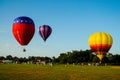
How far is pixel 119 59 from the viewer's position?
11788 centimetres

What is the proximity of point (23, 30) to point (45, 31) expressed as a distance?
15.6 m

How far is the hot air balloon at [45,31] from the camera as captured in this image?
175 ft

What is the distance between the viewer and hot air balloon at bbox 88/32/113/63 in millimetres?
54969

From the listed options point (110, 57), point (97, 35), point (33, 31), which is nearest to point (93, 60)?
point (110, 57)

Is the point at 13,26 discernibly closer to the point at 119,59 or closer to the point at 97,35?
the point at 97,35

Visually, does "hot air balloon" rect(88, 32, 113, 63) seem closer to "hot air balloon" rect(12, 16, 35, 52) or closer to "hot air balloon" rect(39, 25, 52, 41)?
"hot air balloon" rect(39, 25, 52, 41)

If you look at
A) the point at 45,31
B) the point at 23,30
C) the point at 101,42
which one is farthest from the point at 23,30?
the point at 101,42

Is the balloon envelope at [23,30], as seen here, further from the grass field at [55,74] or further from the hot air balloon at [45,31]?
the hot air balloon at [45,31]

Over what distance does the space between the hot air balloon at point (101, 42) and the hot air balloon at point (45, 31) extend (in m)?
9.60

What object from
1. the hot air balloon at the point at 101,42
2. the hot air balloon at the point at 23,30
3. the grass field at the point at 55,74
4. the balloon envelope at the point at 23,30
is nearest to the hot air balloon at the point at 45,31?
the hot air balloon at the point at 101,42

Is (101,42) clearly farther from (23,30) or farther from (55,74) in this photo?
(55,74)

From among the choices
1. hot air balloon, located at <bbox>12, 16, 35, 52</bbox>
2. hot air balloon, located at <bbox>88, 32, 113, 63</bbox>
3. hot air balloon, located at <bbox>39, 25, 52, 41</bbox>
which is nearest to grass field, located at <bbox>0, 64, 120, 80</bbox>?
hot air balloon, located at <bbox>12, 16, 35, 52</bbox>

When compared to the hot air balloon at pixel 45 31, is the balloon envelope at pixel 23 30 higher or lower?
lower

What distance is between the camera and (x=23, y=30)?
127 feet
